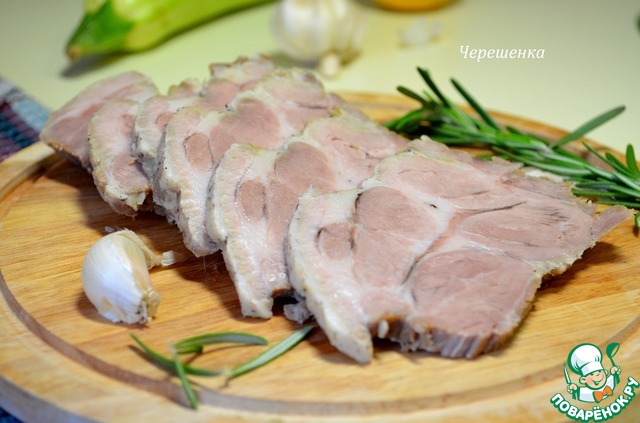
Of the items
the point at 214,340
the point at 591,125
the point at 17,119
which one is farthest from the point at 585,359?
the point at 17,119

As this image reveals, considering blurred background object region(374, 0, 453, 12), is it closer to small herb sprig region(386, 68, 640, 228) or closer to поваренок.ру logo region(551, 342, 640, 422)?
small herb sprig region(386, 68, 640, 228)

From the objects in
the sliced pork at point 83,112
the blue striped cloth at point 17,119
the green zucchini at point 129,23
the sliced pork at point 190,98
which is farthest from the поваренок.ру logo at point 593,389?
the green zucchini at point 129,23

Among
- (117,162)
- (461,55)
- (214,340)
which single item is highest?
(117,162)

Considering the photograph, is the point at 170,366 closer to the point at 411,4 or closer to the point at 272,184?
the point at 272,184

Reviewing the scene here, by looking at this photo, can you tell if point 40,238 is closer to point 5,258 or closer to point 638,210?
point 5,258

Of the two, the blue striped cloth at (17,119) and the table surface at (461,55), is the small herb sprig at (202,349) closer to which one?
the blue striped cloth at (17,119)

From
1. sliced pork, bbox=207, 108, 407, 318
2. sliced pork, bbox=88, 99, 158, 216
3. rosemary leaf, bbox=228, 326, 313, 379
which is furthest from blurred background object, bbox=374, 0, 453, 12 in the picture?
rosemary leaf, bbox=228, 326, 313, 379

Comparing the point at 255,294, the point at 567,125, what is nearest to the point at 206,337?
the point at 255,294
